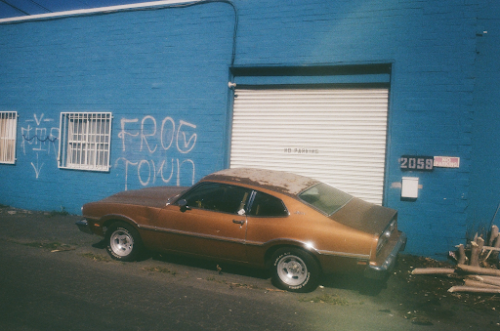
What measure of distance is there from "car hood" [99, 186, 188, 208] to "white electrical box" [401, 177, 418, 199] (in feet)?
13.5

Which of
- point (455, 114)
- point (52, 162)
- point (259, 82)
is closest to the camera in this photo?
point (455, 114)

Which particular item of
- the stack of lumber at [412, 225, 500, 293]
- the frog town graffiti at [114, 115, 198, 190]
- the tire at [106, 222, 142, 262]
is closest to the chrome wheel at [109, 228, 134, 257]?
the tire at [106, 222, 142, 262]

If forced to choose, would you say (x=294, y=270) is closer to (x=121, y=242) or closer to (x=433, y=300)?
(x=433, y=300)

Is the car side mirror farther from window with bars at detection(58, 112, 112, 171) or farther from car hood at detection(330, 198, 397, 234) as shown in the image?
window with bars at detection(58, 112, 112, 171)

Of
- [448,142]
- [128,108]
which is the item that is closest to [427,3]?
[448,142]

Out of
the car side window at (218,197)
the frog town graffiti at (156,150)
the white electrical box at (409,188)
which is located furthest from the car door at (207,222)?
the white electrical box at (409,188)

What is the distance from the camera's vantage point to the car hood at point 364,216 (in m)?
4.57

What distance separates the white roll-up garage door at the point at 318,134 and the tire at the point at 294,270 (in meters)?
3.16

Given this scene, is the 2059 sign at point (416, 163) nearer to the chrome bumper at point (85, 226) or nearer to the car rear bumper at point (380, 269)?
the car rear bumper at point (380, 269)

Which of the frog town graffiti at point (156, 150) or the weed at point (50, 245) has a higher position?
the frog town graffiti at point (156, 150)

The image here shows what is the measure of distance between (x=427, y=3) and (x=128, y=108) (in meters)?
7.00

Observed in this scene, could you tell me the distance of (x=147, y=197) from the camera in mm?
6008

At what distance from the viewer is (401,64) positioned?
6.98 meters

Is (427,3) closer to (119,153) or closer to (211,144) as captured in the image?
(211,144)
